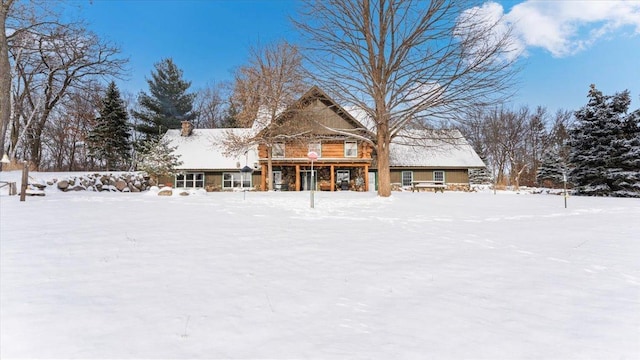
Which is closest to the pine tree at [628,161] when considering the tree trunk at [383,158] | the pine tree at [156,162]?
the tree trunk at [383,158]

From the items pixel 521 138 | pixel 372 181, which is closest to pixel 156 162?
pixel 372 181

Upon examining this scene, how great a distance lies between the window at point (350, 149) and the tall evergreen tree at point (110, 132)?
807 inches

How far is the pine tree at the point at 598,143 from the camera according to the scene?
20.5 m

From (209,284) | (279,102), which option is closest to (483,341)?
(209,284)

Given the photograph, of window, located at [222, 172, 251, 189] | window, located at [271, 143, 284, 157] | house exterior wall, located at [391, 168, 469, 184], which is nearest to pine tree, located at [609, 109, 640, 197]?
house exterior wall, located at [391, 168, 469, 184]

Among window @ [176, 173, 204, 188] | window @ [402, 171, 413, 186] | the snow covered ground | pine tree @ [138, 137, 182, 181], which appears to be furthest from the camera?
window @ [402, 171, 413, 186]

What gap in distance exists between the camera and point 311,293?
11.1 feet

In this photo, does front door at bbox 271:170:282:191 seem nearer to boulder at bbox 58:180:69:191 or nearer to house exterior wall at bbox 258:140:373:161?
house exterior wall at bbox 258:140:373:161

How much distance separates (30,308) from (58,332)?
2.14ft

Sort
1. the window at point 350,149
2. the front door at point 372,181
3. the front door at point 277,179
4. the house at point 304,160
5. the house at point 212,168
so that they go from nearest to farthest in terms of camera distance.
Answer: the house at point 304,160 < the window at point 350,149 < the house at point 212,168 < the front door at point 277,179 < the front door at point 372,181

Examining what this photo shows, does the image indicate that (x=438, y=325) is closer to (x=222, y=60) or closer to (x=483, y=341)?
(x=483, y=341)

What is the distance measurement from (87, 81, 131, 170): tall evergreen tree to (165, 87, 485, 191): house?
18.4 feet

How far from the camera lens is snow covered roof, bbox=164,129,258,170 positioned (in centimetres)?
2534

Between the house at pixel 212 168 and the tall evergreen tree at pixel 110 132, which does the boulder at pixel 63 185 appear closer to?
the house at pixel 212 168
